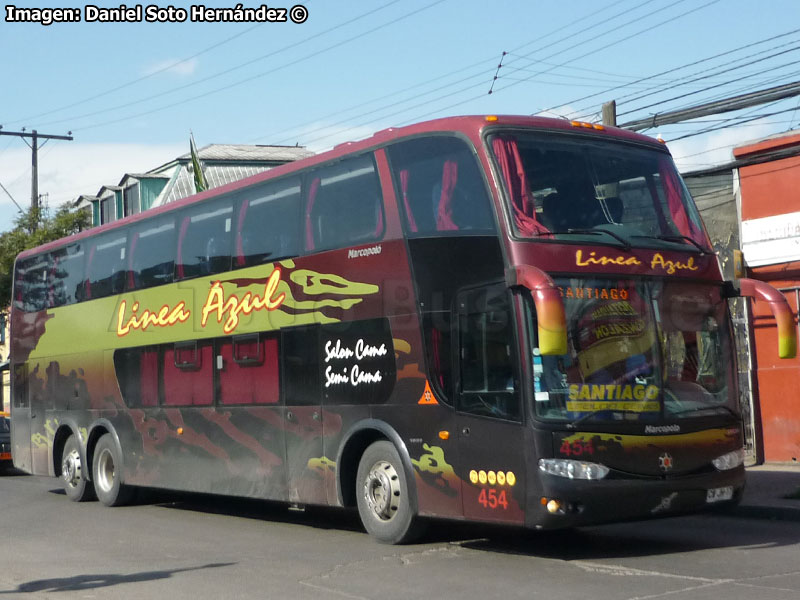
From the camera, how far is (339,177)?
1225 cm

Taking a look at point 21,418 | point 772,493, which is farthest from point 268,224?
point 21,418

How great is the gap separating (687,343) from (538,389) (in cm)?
170

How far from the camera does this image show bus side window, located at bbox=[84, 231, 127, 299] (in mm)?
17016

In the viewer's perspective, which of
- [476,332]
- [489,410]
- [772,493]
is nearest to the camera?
[489,410]

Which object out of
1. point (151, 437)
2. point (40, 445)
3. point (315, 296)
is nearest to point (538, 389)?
point (315, 296)

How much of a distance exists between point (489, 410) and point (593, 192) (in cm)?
228

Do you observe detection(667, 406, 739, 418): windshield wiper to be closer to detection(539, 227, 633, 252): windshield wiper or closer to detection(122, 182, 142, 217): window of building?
detection(539, 227, 633, 252): windshield wiper

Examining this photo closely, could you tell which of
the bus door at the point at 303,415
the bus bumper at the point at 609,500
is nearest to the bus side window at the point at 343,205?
the bus door at the point at 303,415

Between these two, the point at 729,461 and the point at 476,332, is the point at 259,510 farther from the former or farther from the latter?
the point at 729,461

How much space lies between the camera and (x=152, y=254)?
16078 millimetres

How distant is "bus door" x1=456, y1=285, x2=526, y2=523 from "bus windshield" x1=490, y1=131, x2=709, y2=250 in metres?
0.85

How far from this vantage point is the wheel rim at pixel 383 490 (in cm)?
1122

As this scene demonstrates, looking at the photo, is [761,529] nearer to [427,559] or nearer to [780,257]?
[427,559]

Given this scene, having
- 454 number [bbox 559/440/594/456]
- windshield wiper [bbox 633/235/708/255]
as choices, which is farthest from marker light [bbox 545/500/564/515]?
windshield wiper [bbox 633/235/708/255]
